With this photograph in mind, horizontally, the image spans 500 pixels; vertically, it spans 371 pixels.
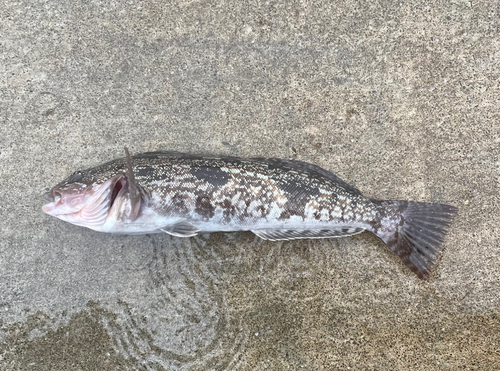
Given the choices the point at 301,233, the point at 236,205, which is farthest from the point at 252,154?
the point at 301,233

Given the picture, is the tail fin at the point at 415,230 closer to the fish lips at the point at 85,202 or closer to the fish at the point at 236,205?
the fish at the point at 236,205

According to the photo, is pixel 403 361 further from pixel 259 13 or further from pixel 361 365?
pixel 259 13

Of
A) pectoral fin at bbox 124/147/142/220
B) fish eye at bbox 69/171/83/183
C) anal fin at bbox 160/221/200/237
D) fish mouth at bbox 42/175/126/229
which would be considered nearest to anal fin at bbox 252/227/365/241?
anal fin at bbox 160/221/200/237

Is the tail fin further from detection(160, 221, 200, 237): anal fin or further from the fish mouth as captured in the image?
the fish mouth

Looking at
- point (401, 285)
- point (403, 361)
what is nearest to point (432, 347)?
point (403, 361)

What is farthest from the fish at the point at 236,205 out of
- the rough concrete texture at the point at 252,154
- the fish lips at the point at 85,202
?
the rough concrete texture at the point at 252,154

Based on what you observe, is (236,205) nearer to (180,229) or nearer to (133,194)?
(180,229)
